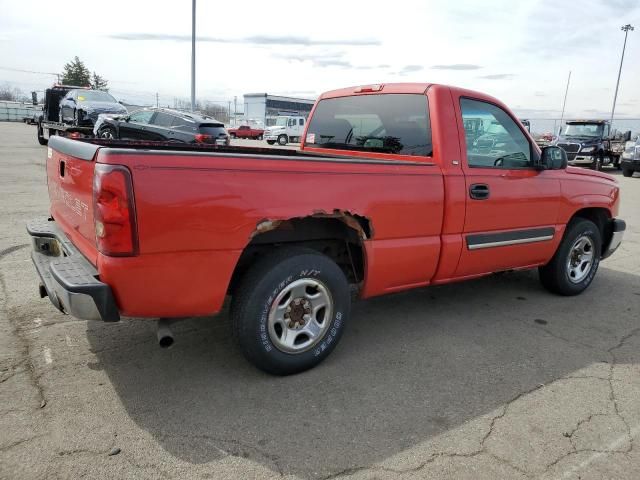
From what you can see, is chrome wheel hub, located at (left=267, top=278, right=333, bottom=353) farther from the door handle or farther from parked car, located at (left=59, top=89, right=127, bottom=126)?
parked car, located at (left=59, top=89, right=127, bottom=126)

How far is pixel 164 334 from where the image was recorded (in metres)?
2.70

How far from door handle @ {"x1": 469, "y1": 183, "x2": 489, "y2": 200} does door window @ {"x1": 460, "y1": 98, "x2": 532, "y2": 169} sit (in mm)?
169

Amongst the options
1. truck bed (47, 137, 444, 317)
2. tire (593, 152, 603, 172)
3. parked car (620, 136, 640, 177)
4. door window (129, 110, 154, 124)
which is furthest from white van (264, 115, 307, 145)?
truck bed (47, 137, 444, 317)

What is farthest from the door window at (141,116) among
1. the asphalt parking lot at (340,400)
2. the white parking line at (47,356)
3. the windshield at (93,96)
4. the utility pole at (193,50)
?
the utility pole at (193,50)

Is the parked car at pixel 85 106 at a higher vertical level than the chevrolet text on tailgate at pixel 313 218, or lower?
higher

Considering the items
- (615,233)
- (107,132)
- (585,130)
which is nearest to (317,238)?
(615,233)

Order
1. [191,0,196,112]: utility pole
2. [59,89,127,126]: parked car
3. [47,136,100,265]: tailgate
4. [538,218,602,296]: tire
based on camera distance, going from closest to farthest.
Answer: [47,136,100,265]: tailgate → [538,218,602,296]: tire → [59,89,127,126]: parked car → [191,0,196,112]: utility pole

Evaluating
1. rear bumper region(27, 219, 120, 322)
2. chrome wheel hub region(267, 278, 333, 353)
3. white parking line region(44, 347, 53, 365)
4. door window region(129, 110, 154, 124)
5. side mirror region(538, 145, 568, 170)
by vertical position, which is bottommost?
white parking line region(44, 347, 53, 365)

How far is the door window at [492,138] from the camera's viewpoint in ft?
12.6

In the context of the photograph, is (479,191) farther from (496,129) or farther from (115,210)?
(115,210)

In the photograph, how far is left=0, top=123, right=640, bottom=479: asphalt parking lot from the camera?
93.4 inches

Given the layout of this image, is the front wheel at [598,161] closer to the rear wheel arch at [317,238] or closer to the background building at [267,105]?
the rear wheel arch at [317,238]

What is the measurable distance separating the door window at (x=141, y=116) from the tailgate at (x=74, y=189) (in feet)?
37.7

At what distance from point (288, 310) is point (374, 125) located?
6.27ft
